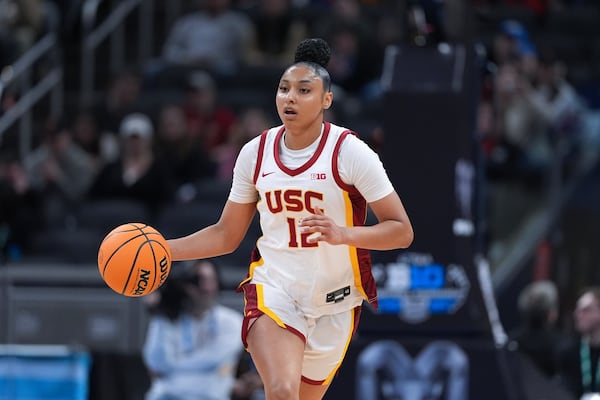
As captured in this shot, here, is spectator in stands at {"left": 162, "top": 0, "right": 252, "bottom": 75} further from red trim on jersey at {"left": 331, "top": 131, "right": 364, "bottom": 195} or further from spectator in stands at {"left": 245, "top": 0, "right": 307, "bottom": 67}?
red trim on jersey at {"left": 331, "top": 131, "right": 364, "bottom": 195}

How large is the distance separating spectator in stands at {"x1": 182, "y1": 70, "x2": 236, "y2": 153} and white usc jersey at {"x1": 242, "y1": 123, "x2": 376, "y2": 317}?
22.9 feet

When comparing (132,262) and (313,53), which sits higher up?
(313,53)

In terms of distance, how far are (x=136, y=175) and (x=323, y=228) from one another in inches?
290

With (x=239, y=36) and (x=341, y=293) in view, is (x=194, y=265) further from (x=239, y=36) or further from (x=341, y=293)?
(x=239, y=36)

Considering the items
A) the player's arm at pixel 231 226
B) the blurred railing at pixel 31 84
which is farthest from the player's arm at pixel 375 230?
the blurred railing at pixel 31 84

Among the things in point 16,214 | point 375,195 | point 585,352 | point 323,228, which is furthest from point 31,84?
point 323,228

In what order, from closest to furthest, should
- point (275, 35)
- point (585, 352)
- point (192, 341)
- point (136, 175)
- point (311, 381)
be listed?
point (311, 381) → point (585, 352) → point (192, 341) → point (136, 175) → point (275, 35)

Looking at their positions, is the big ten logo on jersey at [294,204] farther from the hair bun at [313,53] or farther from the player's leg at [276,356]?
the hair bun at [313,53]

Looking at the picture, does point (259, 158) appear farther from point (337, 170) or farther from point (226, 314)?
point (226, 314)

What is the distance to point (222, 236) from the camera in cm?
621

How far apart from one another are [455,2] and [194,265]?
2.80 m

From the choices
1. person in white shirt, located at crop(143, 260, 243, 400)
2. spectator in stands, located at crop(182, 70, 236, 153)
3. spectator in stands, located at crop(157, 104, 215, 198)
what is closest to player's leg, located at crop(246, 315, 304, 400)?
person in white shirt, located at crop(143, 260, 243, 400)

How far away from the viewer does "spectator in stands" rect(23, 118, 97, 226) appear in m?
13.2

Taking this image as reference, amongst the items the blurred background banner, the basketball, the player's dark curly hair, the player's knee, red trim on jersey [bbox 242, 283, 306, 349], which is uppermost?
the player's dark curly hair
